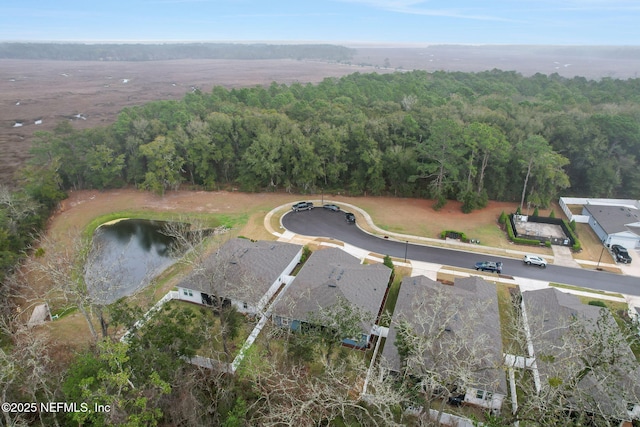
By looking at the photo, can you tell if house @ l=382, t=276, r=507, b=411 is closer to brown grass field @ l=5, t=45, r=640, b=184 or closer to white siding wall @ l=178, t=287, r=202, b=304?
white siding wall @ l=178, t=287, r=202, b=304

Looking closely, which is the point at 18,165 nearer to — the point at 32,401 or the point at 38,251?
the point at 38,251

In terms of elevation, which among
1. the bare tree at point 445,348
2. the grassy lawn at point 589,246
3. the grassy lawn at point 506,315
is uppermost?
the bare tree at point 445,348

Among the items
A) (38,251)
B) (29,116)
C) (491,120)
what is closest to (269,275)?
(38,251)

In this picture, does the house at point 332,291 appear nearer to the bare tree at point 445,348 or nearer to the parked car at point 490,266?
the bare tree at point 445,348

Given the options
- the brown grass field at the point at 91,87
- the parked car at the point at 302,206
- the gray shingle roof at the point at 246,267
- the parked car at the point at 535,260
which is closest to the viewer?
the gray shingle roof at the point at 246,267

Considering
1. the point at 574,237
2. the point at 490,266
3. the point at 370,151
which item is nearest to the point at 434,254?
the point at 490,266

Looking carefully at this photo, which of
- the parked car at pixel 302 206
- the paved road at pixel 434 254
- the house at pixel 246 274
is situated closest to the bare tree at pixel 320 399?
the house at pixel 246 274

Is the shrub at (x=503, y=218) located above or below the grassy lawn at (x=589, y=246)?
above
